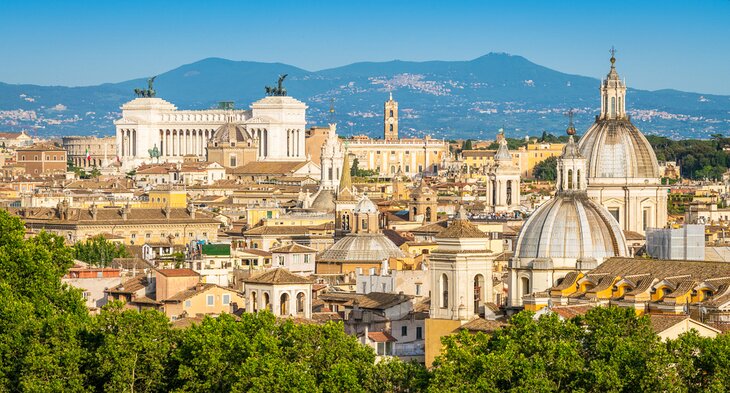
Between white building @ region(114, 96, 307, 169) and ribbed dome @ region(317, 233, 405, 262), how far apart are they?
93912 millimetres

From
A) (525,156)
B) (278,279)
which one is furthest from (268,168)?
(278,279)

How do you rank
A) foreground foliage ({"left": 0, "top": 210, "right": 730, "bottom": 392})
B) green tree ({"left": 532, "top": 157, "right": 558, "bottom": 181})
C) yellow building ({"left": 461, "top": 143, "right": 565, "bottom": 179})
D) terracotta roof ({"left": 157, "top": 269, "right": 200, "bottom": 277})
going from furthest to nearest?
1. yellow building ({"left": 461, "top": 143, "right": 565, "bottom": 179})
2. green tree ({"left": 532, "top": 157, "right": 558, "bottom": 181})
3. terracotta roof ({"left": 157, "top": 269, "right": 200, "bottom": 277})
4. foreground foliage ({"left": 0, "top": 210, "right": 730, "bottom": 392})

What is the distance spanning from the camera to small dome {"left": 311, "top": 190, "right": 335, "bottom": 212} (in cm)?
9044

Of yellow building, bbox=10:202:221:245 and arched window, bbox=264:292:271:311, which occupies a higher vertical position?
arched window, bbox=264:292:271:311

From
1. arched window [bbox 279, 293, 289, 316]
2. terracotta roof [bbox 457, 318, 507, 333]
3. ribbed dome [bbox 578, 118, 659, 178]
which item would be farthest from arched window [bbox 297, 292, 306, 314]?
ribbed dome [bbox 578, 118, 659, 178]

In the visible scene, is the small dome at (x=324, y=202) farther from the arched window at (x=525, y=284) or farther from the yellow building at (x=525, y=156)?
the yellow building at (x=525, y=156)

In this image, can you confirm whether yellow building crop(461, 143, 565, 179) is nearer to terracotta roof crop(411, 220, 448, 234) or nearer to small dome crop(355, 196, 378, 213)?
terracotta roof crop(411, 220, 448, 234)

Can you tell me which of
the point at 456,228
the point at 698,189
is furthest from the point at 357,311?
the point at 698,189

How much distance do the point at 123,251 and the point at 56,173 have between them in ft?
253

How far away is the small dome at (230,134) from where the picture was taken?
151 meters

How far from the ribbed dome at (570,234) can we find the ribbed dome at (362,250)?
740 inches

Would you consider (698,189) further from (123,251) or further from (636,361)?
(636,361)

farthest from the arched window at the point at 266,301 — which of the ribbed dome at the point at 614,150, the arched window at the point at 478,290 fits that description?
the ribbed dome at the point at 614,150

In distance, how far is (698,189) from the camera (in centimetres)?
11594
